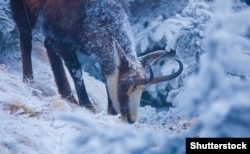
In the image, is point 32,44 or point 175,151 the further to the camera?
point 32,44

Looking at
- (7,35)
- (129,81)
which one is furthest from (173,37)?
(7,35)

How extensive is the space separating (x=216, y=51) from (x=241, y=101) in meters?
0.37

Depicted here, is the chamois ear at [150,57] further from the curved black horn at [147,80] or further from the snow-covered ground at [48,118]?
the snow-covered ground at [48,118]

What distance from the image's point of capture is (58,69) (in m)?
3.39

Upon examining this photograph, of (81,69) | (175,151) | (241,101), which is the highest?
(81,69)

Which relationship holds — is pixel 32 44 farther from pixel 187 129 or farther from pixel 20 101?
pixel 187 129

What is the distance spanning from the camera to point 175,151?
3.18 meters

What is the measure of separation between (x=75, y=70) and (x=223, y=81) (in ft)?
3.33

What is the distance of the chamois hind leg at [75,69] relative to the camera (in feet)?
11.1

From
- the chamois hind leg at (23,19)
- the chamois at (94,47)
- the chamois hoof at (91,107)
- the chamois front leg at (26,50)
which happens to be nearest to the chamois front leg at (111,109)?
the chamois at (94,47)

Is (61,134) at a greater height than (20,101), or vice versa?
(20,101)

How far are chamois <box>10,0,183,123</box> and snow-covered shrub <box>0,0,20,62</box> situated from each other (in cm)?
4

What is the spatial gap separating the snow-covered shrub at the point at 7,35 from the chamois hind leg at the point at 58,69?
0.23 meters


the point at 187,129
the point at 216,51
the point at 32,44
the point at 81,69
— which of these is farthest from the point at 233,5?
the point at 32,44
